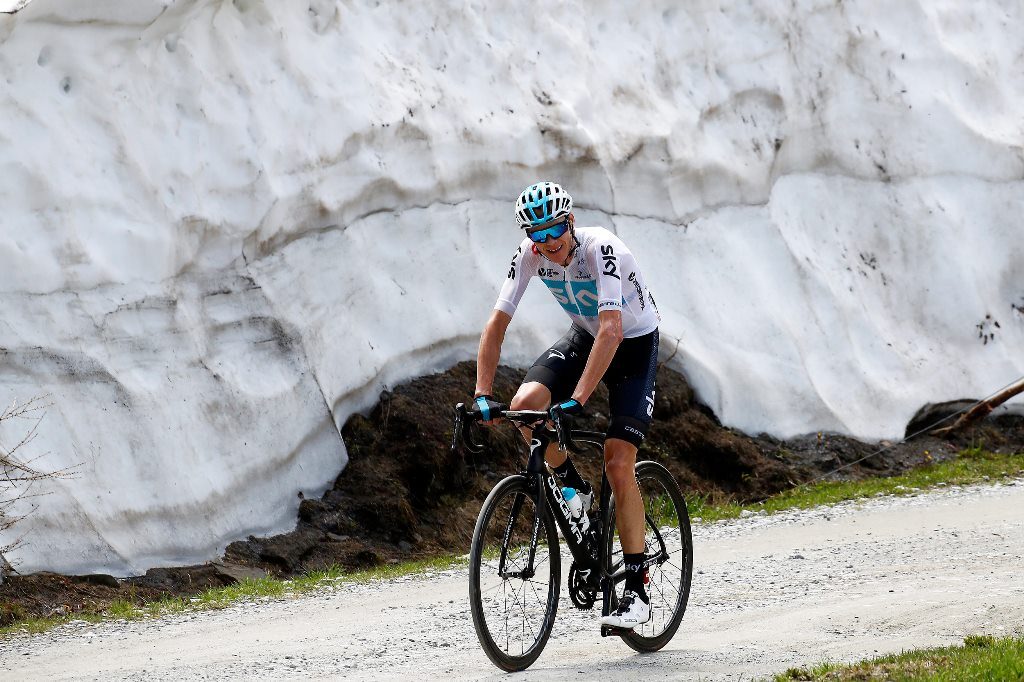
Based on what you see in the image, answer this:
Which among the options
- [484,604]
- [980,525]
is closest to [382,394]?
[980,525]

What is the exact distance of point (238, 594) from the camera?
10.0 m

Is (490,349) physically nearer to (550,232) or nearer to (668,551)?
(550,232)

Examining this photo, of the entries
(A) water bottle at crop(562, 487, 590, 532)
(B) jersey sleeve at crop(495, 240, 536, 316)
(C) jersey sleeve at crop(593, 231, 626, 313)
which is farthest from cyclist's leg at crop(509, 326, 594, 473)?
(C) jersey sleeve at crop(593, 231, 626, 313)

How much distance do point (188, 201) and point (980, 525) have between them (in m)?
7.90

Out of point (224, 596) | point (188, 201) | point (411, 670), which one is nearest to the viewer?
point (411, 670)

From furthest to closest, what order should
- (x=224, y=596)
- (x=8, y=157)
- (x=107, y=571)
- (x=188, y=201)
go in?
1. (x=188, y=201)
2. (x=8, y=157)
3. (x=107, y=571)
4. (x=224, y=596)

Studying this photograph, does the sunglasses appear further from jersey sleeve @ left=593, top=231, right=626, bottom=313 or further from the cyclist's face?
jersey sleeve @ left=593, top=231, right=626, bottom=313

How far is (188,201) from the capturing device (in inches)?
510

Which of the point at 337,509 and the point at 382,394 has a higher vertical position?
the point at 382,394

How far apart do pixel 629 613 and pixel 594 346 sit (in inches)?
58.2

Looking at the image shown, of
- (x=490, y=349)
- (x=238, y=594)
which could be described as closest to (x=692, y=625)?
(x=490, y=349)

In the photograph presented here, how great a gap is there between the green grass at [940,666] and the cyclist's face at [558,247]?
249cm

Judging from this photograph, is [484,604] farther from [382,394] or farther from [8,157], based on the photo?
[8,157]

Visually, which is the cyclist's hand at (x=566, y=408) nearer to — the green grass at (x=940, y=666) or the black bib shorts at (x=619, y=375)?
the black bib shorts at (x=619, y=375)
